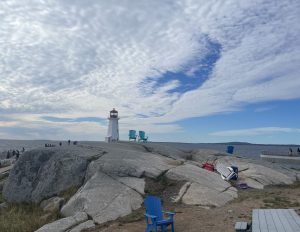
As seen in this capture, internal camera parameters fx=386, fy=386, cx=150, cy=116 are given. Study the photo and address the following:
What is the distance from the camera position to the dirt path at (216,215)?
33.0ft

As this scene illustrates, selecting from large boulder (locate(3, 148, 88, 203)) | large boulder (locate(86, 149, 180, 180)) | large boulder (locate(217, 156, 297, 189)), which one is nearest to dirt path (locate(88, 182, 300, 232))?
large boulder (locate(86, 149, 180, 180))

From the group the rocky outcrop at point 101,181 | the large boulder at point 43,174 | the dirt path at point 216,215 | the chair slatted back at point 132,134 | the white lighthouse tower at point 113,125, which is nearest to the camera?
the dirt path at point 216,215

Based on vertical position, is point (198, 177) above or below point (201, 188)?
above

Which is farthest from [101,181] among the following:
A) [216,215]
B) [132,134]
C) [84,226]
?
[132,134]

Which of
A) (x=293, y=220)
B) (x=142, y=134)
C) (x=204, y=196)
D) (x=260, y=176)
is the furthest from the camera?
(x=142, y=134)

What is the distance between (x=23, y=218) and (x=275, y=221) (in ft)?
29.0

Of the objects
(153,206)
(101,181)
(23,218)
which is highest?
(101,181)

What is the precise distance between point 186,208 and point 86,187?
3.50 m

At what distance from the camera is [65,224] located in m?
10.7

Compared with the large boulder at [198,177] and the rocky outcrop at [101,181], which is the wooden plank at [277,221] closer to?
the rocky outcrop at [101,181]

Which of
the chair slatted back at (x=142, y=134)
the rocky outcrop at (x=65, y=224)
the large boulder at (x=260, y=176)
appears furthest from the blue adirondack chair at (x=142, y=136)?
the rocky outcrop at (x=65, y=224)

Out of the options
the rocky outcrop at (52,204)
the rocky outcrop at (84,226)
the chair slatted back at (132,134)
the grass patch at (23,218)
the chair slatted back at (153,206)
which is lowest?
the grass patch at (23,218)

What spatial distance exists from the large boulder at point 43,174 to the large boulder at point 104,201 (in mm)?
1631

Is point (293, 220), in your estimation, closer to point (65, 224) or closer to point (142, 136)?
→ point (65, 224)
